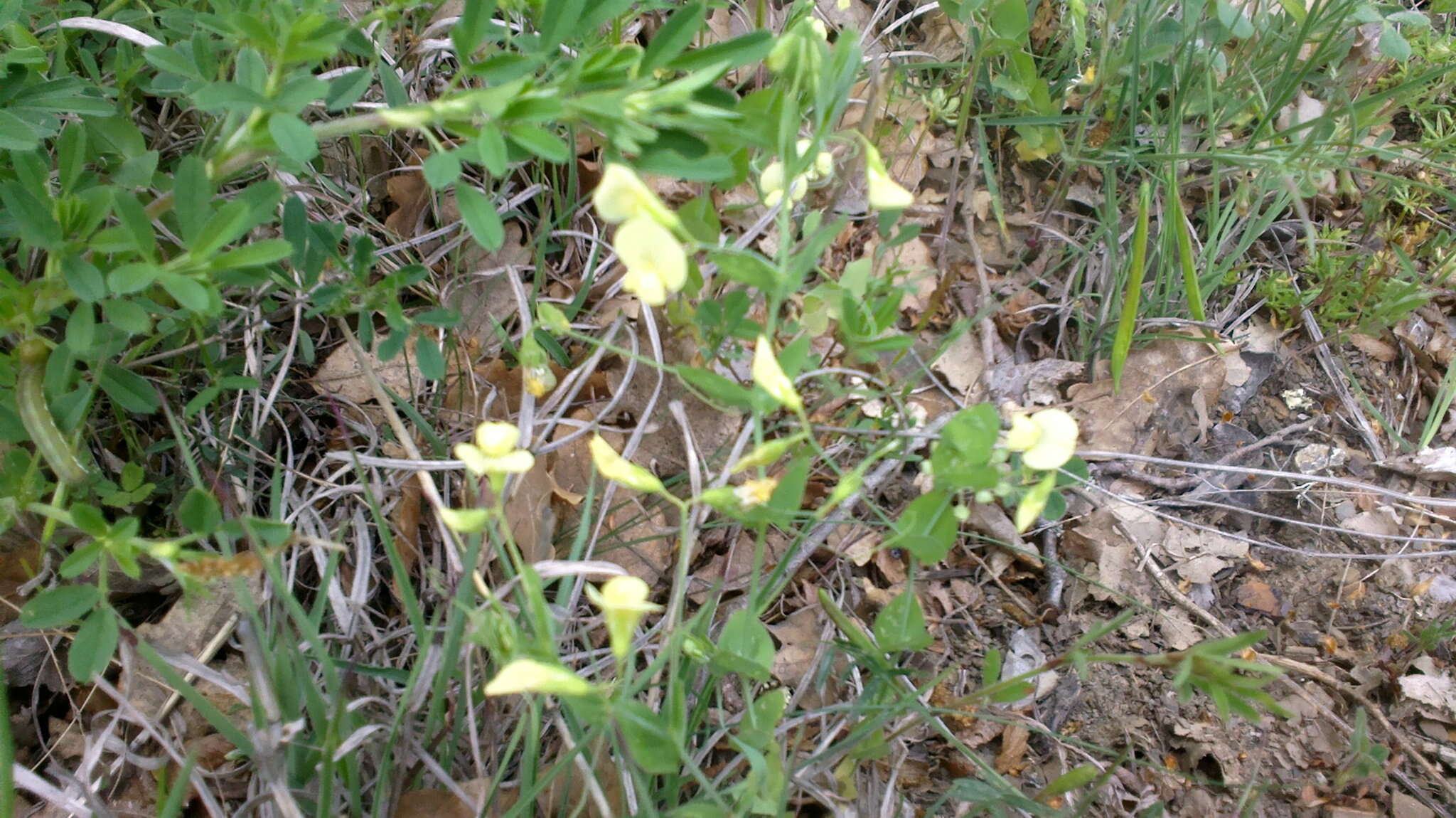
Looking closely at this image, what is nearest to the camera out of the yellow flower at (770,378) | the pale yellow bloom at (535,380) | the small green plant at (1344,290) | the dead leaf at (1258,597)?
the yellow flower at (770,378)

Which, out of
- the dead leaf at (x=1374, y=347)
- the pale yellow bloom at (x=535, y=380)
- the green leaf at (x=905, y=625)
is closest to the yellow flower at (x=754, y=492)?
the green leaf at (x=905, y=625)

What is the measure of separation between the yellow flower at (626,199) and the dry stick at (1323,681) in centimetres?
136

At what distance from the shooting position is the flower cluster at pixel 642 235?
867mm

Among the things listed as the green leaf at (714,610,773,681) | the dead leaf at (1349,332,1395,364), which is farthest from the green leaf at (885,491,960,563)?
the dead leaf at (1349,332,1395,364)

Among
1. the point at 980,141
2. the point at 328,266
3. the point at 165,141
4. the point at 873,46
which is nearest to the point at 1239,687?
the point at 980,141

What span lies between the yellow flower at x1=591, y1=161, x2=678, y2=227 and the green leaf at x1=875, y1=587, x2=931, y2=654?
60cm

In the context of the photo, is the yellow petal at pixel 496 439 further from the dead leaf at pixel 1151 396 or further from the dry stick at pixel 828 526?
the dead leaf at pixel 1151 396

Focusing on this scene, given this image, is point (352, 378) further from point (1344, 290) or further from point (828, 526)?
point (1344, 290)

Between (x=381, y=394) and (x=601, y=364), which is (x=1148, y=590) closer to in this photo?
(x=601, y=364)

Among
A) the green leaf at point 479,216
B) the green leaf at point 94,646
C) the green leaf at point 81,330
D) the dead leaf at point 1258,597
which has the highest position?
the green leaf at point 479,216

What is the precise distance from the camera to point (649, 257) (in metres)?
0.91

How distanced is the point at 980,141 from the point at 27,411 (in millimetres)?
1853

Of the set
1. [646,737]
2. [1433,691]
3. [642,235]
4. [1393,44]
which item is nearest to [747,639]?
[646,737]

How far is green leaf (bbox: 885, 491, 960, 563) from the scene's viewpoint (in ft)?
3.77
